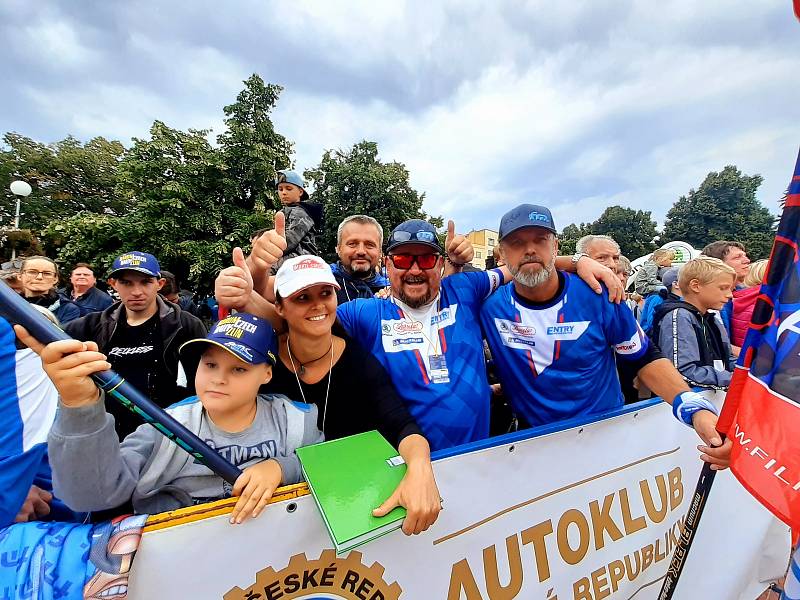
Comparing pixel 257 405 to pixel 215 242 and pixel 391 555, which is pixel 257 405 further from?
pixel 215 242

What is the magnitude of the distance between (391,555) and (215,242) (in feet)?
52.7

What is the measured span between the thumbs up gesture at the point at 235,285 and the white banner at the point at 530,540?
36.7 inches

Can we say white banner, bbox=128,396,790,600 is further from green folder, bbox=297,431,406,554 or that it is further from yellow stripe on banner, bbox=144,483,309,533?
green folder, bbox=297,431,406,554

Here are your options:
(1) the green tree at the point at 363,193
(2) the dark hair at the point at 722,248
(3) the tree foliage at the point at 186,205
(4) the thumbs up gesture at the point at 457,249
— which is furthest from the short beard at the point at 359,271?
(1) the green tree at the point at 363,193

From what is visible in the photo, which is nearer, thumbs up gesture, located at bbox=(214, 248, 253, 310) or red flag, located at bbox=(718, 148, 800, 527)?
red flag, located at bbox=(718, 148, 800, 527)

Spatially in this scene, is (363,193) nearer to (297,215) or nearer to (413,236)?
(297,215)

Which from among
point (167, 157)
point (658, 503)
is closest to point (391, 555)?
point (658, 503)

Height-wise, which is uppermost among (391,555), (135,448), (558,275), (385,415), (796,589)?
(558,275)

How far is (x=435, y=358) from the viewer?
2.14m

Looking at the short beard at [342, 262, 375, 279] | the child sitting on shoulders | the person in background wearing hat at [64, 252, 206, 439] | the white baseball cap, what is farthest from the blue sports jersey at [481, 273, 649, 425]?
the person in background wearing hat at [64, 252, 206, 439]

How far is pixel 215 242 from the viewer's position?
15242 millimetres

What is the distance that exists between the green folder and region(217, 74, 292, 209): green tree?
16230mm

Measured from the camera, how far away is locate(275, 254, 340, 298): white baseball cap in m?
1.77

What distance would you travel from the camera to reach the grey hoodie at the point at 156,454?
1.09m
